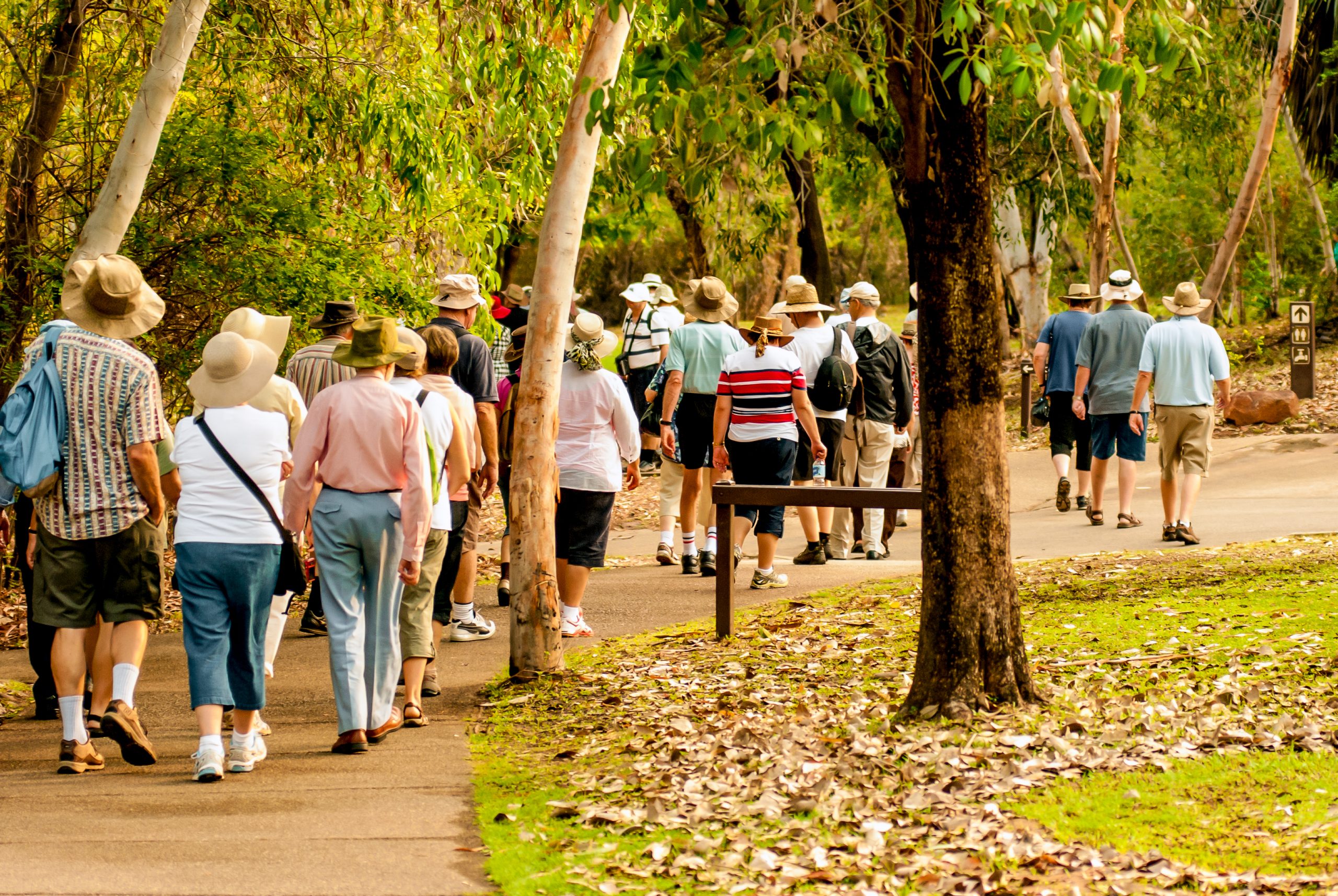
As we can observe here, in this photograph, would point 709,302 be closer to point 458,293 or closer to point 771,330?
point 771,330

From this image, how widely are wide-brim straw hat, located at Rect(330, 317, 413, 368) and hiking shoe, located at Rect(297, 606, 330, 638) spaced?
3.39 meters

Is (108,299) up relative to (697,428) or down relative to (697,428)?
up

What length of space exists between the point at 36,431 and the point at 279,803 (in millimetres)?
1953

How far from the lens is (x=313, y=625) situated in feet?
32.2

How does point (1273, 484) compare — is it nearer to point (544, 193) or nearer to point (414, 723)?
point (544, 193)

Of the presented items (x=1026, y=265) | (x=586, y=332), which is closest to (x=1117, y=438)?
(x=586, y=332)

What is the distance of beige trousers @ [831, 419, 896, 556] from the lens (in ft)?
38.9

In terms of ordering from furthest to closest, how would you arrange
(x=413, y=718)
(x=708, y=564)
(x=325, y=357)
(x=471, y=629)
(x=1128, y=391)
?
1. (x=1128, y=391)
2. (x=708, y=564)
3. (x=471, y=629)
4. (x=325, y=357)
5. (x=413, y=718)

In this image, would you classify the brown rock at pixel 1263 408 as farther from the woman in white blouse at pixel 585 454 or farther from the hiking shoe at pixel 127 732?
the hiking shoe at pixel 127 732

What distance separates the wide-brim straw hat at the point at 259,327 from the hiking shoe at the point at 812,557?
17.5ft

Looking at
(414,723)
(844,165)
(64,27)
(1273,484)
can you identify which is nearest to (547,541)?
(414,723)

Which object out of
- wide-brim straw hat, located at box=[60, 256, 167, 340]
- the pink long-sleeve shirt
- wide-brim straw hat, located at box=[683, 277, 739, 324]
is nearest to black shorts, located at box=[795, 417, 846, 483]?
wide-brim straw hat, located at box=[683, 277, 739, 324]

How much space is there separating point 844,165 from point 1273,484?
1187 centimetres

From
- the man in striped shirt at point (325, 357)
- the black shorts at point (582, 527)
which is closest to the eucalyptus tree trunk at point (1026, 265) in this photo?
the black shorts at point (582, 527)
